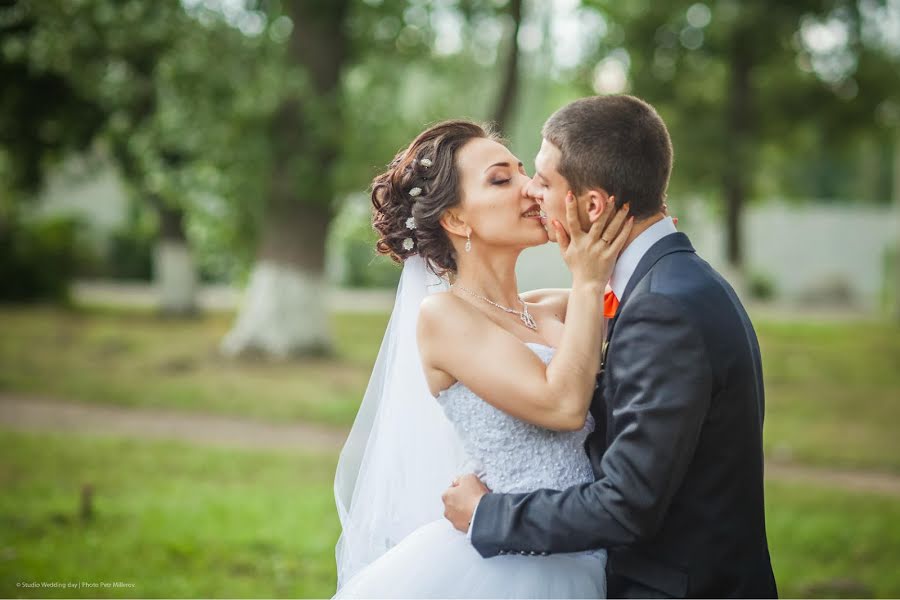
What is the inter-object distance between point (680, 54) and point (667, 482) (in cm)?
2246

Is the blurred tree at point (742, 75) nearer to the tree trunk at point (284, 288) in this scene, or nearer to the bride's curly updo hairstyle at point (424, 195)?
the tree trunk at point (284, 288)

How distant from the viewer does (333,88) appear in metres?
15.6

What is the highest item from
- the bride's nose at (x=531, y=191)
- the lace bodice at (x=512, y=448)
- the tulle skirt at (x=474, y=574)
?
the bride's nose at (x=531, y=191)

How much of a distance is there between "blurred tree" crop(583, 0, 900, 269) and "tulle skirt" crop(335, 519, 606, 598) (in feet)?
67.2

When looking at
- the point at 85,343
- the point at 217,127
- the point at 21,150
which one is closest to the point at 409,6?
the point at 217,127

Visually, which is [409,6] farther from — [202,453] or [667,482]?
[667,482]

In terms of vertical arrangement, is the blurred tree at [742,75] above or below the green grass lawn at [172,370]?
above

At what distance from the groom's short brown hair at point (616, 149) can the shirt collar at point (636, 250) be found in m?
0.07

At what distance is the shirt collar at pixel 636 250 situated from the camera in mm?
2699

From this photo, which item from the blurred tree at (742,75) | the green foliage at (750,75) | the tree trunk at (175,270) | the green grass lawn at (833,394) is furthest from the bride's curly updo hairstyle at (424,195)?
the blurred tree at (742,75)

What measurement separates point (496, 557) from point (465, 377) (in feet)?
1.74

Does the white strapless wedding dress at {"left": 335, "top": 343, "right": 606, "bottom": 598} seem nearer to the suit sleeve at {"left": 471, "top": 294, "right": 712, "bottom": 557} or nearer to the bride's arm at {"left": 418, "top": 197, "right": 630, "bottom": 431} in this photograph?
the bride's arm at {"left": 418, "top": 197, "right": 630, "bottom": 431}

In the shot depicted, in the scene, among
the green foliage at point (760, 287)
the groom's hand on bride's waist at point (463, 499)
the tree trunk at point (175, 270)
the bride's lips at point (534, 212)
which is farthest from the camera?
the green foliage at point (760, 287)

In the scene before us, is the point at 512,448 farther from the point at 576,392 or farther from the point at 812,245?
the point at 812,245
